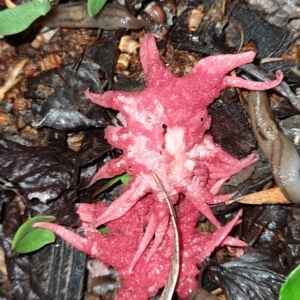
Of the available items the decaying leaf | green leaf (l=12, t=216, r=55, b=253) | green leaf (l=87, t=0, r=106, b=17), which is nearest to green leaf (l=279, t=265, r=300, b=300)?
the decaying leaf

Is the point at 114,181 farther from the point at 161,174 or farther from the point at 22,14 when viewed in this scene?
the point at 22,14

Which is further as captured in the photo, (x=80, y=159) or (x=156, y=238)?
(x=80, y=159)

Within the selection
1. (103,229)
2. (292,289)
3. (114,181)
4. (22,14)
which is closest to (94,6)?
(22,14)

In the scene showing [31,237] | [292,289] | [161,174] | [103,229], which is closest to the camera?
[292,289]

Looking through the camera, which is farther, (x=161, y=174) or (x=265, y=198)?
(x=265, y=198)

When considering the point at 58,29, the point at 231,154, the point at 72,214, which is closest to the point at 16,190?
the point at 72,214

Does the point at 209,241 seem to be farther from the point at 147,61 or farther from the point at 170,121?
the point at 147,61
